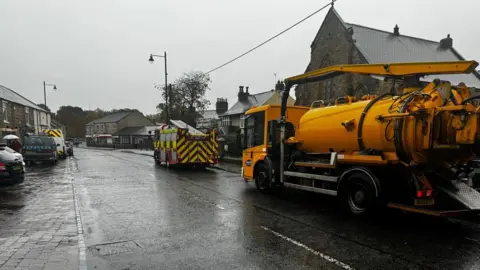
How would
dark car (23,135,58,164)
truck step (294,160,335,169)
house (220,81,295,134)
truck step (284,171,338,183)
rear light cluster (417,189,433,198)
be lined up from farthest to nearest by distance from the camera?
1. house (220,81,295,134)
2. dark car (23,135,58,164)
3. truck step (294,160,335,169)
4. truck step (284,171,338,183)
5. rear light cluster (417,189,433,198)

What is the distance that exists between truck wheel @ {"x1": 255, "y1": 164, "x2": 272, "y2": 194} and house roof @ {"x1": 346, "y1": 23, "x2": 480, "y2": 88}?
22765 millimetres

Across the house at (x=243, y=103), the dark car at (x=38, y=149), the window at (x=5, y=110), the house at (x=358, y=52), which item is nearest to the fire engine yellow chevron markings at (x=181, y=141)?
the dark car at (x=38, y=149)

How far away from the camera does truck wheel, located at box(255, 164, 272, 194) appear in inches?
417

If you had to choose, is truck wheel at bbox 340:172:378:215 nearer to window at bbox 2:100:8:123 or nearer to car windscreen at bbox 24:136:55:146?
car windscreen at bbox 24:136:55:146

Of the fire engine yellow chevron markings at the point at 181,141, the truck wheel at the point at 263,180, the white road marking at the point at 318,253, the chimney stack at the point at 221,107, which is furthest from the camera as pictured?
the chimney stack at the point at 221,107

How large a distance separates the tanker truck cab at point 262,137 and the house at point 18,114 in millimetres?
Answer: 33708

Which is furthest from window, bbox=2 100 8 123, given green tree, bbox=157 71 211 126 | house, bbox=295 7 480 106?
house, bbox=295 7 480 106

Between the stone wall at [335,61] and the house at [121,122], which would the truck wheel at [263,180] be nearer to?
the stone wall at [335,61]

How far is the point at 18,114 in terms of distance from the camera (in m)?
42.2

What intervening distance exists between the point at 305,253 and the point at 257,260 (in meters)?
0.77

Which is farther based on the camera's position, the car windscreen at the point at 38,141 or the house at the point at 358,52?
the house at the point at 358,52

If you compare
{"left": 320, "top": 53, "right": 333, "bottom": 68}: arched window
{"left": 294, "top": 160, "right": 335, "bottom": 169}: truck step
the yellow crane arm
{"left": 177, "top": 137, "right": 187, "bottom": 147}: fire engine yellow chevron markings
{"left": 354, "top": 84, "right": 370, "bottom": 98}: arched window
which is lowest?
{"left": 294, "top": 160, "right": 335, "bottom": 169}: truck step

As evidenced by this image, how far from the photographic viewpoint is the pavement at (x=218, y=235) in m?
4.95

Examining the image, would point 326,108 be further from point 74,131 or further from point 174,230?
point 74,131
